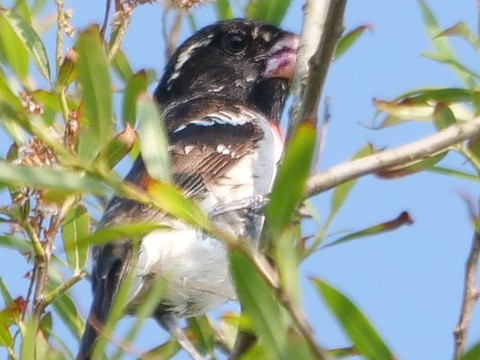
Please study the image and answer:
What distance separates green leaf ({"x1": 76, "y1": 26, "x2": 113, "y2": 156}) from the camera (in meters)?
1.49

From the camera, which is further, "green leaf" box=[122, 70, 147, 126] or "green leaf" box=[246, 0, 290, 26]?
"green leaf" box=[246, 0, 290, 26]

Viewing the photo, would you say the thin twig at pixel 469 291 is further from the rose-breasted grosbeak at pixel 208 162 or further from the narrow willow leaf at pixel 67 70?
the narrow willow leaf at pixel 67 70

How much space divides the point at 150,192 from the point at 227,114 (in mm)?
2476

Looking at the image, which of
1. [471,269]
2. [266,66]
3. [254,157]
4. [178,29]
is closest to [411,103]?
[471,269]

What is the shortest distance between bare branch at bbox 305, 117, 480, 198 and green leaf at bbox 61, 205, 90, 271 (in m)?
0.87

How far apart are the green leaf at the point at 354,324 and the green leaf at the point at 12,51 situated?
989 millimetres

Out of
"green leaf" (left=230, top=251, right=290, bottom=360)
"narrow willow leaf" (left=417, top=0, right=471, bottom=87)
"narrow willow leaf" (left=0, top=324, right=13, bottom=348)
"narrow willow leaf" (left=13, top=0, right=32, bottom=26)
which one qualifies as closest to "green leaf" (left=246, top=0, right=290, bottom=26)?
"narrow willow leaf" (left=417, top=0, right=471, bottom=87)

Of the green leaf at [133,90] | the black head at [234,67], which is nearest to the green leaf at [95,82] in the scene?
the green leaf at [133,90]

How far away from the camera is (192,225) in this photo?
1.36 meters

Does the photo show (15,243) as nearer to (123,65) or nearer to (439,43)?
(123,65)

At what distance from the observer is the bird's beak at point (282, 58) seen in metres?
4.04

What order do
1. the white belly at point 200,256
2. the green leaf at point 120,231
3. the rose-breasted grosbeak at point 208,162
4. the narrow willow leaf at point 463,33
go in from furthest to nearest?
the white belly at point 200,256 → the rose-breasted grosbeak at point 208,162 → the narrow willow leaf at point 463,33 → the green leaf at point 120,231

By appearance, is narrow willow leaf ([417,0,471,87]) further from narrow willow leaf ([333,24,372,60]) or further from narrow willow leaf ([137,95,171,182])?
narrow willow leaf ([137,95,171,182])

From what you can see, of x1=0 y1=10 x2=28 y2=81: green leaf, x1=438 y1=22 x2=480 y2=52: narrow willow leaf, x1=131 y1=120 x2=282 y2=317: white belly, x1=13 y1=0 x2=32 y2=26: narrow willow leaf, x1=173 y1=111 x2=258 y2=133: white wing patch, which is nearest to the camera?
x1=0 y1=10 x2=28 y2=81: green leaf
